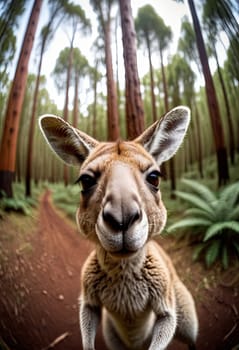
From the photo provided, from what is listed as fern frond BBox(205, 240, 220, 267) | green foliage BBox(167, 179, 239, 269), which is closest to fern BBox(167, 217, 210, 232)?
green foliage BBox(167, 179, 239, 269)

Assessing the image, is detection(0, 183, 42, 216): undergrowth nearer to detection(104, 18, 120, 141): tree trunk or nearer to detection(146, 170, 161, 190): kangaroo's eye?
detection(104, 18, 120, 141): tree trunk

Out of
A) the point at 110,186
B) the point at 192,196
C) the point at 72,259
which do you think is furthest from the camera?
the point at 72,259

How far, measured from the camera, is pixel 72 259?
2129mm

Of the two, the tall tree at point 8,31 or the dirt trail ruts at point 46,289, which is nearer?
the dirt trail ruts at point 46,289

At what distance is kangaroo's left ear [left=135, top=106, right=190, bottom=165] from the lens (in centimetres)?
184

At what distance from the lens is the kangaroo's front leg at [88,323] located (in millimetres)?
1894

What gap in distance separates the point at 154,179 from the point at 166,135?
290 mm

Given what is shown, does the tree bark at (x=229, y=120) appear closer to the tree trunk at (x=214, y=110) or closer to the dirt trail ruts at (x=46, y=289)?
the tree trunk at (x=214, y=110)

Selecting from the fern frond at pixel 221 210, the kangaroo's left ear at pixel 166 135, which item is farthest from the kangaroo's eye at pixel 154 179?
the fern frond at pixel 221 210

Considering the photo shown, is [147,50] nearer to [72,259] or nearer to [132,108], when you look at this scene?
[132,108]

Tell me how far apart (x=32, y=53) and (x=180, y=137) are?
104 centimetres

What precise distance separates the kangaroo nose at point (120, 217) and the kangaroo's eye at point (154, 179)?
1.08 ft

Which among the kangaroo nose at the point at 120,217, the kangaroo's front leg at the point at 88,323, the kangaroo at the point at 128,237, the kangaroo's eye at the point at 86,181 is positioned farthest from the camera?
the kangaroo's front leg at the point at 88,323

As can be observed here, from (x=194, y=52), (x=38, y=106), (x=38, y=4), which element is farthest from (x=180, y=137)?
(x=38, y=4)
